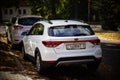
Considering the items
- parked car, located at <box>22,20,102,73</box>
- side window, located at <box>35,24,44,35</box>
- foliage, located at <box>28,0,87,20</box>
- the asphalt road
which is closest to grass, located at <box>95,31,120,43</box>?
the asphalt road

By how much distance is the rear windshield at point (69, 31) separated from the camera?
988cm

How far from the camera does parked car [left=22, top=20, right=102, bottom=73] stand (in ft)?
31.4

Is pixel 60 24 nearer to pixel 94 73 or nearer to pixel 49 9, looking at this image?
pixel 94 73

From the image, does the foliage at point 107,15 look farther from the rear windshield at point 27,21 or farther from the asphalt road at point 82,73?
the asphalt road at point 82,73

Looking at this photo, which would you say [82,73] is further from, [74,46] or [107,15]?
[107,15]

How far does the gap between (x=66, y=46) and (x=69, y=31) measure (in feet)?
1.98

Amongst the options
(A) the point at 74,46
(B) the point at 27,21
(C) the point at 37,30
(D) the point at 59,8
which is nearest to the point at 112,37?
(B) the point at 27,21

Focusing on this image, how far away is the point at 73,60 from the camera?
31.5 feet

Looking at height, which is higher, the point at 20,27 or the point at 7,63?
the point at 20,27

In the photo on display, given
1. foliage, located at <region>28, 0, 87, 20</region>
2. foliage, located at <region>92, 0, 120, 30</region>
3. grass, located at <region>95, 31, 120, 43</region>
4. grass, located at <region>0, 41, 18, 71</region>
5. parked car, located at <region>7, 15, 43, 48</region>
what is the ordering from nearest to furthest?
grass, located at <region>0, 41, 18, 71</region>, parked car, located at <region>7, 15, 43, 48</region>, grass, located at <region>95, 31, 120, 43</region>, foliage, located at <region>92, 0, 120, 30</region>, foliage, located at <region>28, 0, 87, 20</region>

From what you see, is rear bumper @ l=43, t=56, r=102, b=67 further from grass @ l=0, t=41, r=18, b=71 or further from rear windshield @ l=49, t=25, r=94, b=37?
grass @ l=0, t=41, r=18, b=71

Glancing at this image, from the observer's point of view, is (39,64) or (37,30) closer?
(39,64)

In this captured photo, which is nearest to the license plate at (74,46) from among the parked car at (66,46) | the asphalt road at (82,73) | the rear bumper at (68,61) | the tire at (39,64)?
the parked car at (66,46)

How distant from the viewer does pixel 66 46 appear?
9.60 metres
